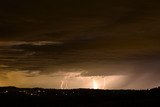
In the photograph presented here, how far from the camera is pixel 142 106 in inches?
5940

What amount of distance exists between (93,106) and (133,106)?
90.8 feet

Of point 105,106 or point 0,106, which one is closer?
point 105,106

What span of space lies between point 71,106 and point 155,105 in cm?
5845

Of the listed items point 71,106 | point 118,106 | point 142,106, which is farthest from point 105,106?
point 71,106

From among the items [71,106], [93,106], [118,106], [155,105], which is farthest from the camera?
[71,106]

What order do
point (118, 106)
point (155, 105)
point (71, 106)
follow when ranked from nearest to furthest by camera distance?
1. point (155, 105)
2. point (118, 106)
3. point (71, 106)

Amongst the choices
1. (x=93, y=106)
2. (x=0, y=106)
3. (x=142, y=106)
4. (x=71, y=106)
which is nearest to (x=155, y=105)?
(x=142, y=106)

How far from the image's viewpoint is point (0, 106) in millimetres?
199375

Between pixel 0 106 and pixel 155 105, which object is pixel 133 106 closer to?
pixel 155 105

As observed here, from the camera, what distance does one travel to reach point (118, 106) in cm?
16038

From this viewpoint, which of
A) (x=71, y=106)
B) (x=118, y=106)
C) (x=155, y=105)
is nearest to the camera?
(x=155, y=105)

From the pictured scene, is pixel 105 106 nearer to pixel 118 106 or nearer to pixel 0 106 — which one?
pixel 118 106

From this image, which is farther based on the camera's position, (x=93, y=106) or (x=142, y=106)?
(x=93, y=106)

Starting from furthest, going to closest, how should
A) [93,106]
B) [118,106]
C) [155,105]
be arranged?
[93,106]
[118,106]
[155,105]
